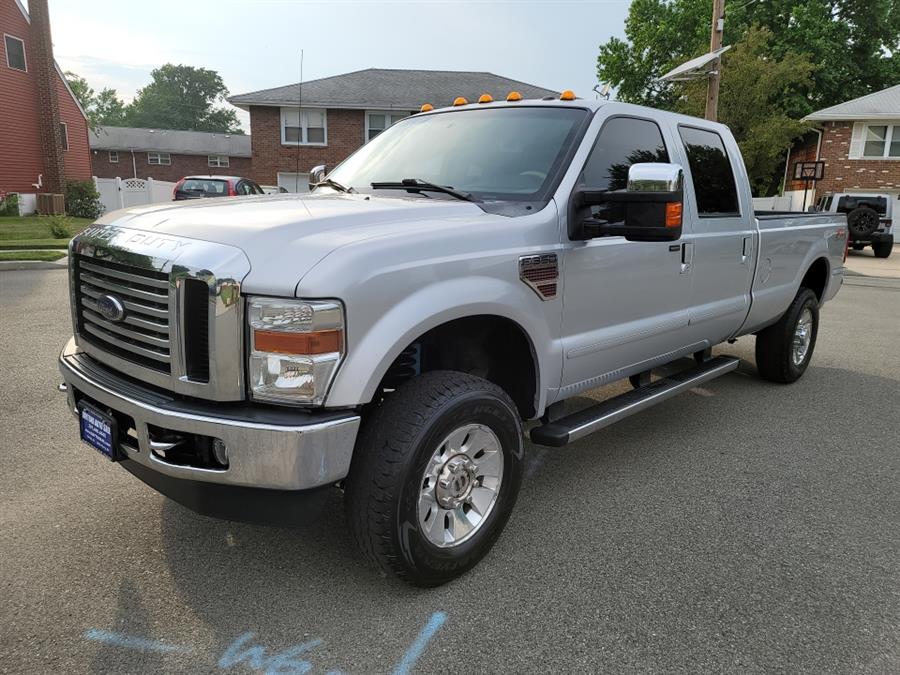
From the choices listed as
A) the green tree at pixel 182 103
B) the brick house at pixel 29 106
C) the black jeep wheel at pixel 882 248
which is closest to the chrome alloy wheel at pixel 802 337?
the black jeep wheel at pixel 882 248

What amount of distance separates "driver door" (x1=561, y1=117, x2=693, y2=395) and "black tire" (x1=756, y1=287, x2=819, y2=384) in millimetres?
1989

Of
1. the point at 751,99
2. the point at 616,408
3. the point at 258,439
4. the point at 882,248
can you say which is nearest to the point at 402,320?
the point at 258,439

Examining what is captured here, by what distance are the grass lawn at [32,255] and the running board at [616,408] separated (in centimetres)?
1150

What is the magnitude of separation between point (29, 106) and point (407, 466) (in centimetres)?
2929

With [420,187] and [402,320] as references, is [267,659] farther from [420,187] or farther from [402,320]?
[420,187]

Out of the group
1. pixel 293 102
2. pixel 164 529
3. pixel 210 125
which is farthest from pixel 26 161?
pixel 210 125

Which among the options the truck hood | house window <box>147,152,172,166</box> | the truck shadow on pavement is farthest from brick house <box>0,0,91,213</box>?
the truck shadow on pavement

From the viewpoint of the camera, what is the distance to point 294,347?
7.18 ft

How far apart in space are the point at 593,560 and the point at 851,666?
98cm

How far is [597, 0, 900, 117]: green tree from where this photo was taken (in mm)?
33625

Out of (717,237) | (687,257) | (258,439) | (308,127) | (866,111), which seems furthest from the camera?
(308,127)

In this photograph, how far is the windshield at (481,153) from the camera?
129 inches

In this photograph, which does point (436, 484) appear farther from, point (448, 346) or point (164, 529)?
point (164, 529)

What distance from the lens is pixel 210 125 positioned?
88.8 meters
